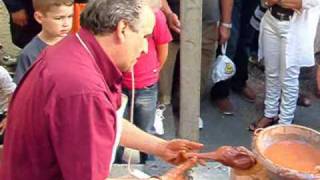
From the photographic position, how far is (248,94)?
A: 5.38 meters

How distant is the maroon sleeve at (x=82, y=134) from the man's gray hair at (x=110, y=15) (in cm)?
25

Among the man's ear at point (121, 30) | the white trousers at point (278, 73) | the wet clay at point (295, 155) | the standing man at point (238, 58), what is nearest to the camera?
the man's ear at point (121, 30)

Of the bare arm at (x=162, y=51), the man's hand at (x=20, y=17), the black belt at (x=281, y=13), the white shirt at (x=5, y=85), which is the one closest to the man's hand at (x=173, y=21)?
the bare arm at (x=162, y=51)

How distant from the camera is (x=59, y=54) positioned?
239 cm

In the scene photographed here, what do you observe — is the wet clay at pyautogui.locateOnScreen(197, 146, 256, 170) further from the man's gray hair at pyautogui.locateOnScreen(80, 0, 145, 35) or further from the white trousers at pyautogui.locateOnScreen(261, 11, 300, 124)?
the white trousers at pyautogui.locateOnScreen(261, 11, 300, 124)

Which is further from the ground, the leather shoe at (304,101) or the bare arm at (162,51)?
the bare arm at (162,51)

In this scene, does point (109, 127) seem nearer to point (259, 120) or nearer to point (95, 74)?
point (95, 74)

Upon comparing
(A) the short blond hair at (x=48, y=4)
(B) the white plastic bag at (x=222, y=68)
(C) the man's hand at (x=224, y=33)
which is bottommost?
(B) the white plastic bag at (x=222, y=68)

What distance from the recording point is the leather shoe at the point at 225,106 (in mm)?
5195

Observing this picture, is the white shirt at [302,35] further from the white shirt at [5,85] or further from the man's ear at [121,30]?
the man's ear at [121,30]

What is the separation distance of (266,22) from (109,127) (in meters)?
2.50

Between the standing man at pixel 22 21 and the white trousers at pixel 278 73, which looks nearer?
the standing man at pixel 22 21

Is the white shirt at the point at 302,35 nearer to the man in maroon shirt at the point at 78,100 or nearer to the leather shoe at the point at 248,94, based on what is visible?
the leather shoe at the point at 248,94

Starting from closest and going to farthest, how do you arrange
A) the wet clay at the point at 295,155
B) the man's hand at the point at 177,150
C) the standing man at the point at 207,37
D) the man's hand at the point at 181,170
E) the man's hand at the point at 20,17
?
the wet clay at the point at 295,155 → the man's hand at the point at 181,170 → the man's hand at the point at 177,150 → the man's hand at the point at 20,17 → the standing man at the point at 207,37
